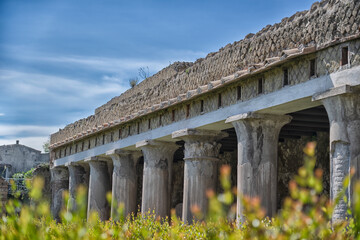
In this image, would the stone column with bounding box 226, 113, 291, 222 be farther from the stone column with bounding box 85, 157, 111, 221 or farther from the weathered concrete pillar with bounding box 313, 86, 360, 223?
the stone column with bounding box 85, 157, 111, 221

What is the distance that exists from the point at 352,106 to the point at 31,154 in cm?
3685

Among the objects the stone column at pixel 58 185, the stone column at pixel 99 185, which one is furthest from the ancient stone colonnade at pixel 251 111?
the stone column at pixel 58 185

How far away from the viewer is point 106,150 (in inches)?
664

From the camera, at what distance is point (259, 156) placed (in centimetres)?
979

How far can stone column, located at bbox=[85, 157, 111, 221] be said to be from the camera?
1806cm

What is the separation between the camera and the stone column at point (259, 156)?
31.7 ft

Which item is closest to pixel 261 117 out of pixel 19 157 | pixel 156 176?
pixel 156 176

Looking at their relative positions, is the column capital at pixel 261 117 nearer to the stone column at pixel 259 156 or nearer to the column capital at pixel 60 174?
the stone column at pixel 259 156

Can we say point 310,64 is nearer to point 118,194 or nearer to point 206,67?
point 206,67

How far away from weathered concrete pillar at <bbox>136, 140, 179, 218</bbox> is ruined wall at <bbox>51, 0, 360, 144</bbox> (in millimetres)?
1229

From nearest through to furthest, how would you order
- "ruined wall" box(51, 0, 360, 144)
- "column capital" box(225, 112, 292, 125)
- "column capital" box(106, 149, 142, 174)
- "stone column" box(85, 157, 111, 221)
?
"ruined wall" box(51, 0, 360, 144) → "column capital" box(225, 112, 292, 125) → "column capital" box(106, 149, 142, 174) → "stone column" box(85, 157, 111, 221)

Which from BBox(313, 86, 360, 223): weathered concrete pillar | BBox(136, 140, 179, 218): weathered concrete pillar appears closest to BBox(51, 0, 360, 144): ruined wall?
BBox(313, 86, 360, 223): weathered concrete pillar

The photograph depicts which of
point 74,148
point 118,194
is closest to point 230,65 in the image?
point 118,194

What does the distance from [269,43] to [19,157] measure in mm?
34516
